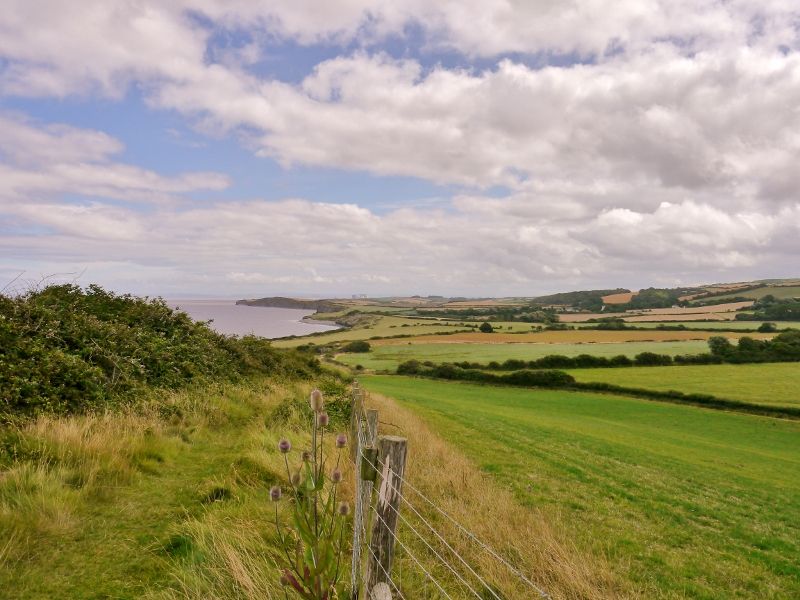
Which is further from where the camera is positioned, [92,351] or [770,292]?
[770,292]

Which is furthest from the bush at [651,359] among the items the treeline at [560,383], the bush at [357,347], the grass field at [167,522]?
the grass field at [167,522]

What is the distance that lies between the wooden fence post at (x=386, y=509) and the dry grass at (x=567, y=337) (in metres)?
74.8

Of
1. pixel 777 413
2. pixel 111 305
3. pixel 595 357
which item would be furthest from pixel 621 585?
pixel 595 357

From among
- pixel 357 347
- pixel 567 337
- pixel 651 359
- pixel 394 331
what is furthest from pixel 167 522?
pixel 394 331

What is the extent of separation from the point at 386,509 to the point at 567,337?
3234 inches

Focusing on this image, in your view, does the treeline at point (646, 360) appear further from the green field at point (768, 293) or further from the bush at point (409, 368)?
the green field at point (768, 293)

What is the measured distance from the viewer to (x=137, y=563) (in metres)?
5.02

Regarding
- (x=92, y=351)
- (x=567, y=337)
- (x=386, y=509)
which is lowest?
(x=567, y=337)

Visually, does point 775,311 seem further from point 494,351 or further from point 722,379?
point 494,351

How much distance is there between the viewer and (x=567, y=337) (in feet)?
265

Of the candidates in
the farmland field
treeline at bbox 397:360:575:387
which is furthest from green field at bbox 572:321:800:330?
treeline at bbox 397:360:575:387

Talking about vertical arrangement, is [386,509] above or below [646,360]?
above

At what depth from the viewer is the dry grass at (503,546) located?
5.07 metres

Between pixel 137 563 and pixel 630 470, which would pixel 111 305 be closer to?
pixel 137 563
